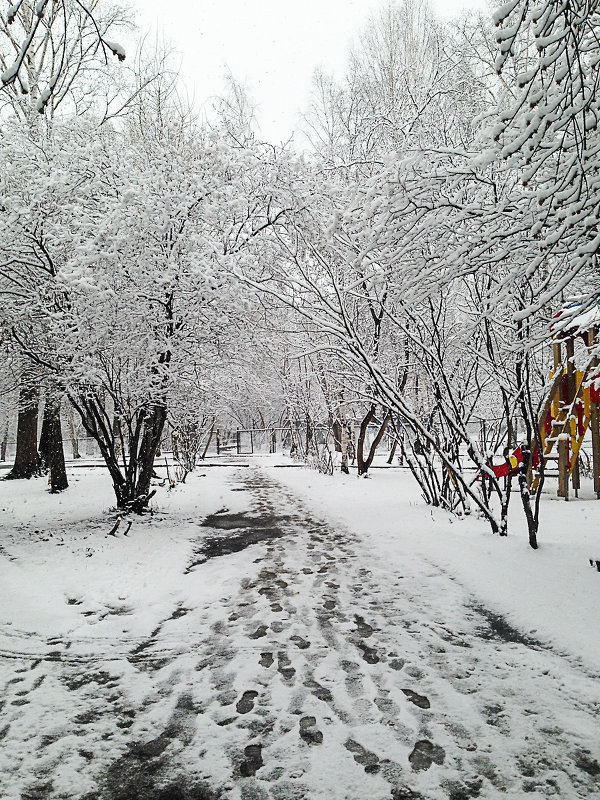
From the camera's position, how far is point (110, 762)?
8.10 feet

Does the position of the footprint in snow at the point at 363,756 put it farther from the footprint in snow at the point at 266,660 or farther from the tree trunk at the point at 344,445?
the tree trunk at the point at 344,445

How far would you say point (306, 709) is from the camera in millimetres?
2855

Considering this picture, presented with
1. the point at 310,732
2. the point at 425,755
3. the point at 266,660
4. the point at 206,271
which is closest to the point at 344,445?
the point at 206,271

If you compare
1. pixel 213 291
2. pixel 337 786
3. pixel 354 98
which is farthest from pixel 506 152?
pixel 354 98

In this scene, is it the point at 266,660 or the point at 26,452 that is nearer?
the point at 266,660

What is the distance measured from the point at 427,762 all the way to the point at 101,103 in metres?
17.2

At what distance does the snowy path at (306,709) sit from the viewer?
229 centimetres

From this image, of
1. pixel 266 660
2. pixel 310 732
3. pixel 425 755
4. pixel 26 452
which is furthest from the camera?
pixel 26 452

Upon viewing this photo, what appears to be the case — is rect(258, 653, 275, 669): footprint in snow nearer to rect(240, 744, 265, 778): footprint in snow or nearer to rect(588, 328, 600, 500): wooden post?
rect(240, 744, 265, 778): footprint in snow

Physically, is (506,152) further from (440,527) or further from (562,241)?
(440,527)

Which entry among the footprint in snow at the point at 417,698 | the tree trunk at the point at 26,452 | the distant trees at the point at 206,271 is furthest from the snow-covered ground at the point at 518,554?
the tree trunk at the point at 26,452

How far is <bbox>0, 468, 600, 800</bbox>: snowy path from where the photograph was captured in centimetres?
229

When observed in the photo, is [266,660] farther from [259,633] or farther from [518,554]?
[518,554]

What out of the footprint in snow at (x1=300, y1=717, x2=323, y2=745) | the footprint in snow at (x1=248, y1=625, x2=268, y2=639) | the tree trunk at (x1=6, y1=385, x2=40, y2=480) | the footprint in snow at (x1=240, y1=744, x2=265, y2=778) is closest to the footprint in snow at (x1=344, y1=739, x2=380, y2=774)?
the footprint in snow at (x1=300, y1=717, x2=323, y2=745)
